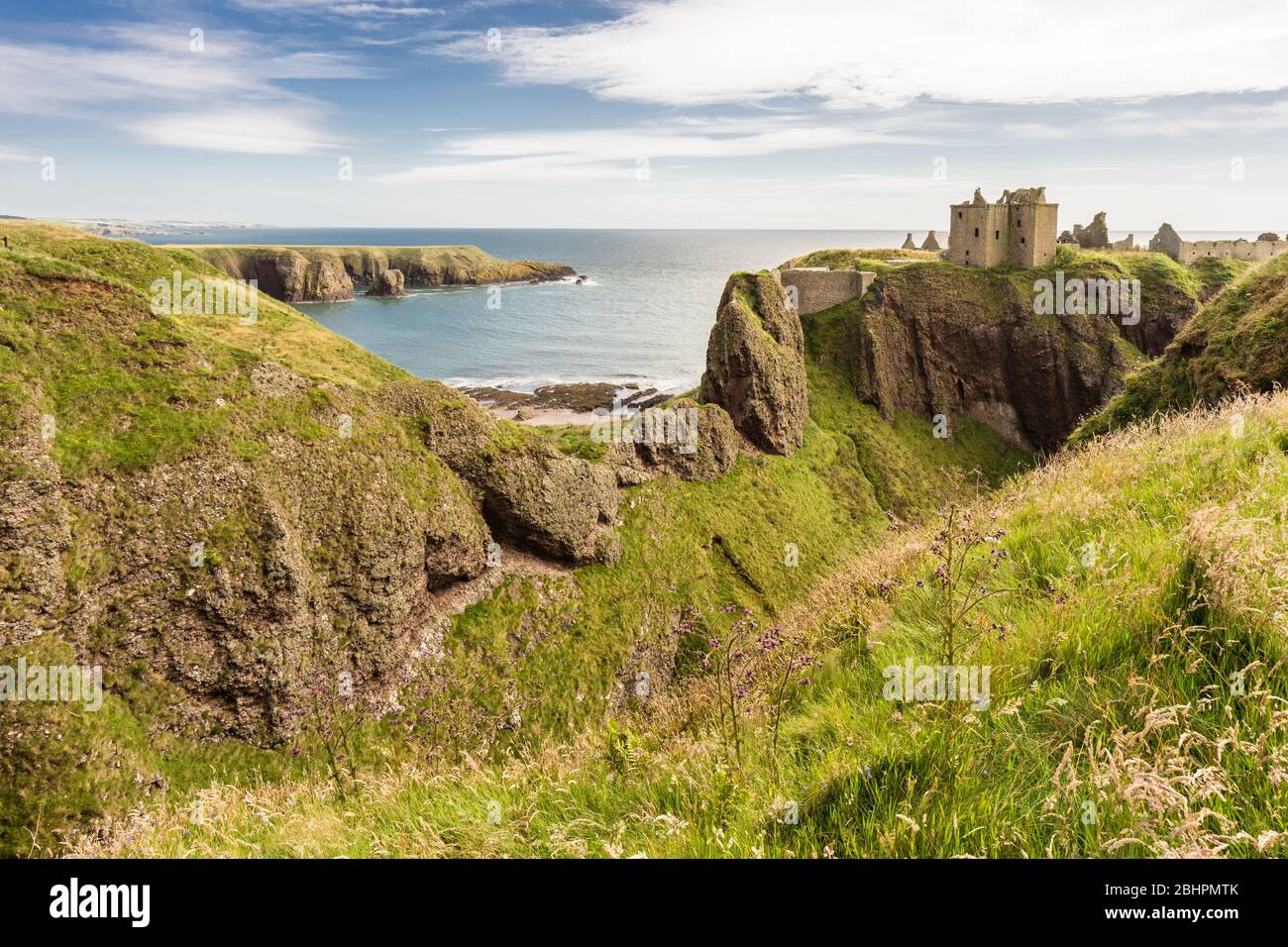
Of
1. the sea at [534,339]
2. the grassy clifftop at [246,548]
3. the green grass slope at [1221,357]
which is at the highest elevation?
the sea at [534,339]

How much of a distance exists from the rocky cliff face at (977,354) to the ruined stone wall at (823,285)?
91.2 inches

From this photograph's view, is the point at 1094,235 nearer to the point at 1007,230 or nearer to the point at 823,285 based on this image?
the point at 1007,230

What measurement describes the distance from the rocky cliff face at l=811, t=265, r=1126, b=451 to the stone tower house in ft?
12.3

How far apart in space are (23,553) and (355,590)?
1025cm

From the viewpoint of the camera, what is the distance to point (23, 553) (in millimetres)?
20672

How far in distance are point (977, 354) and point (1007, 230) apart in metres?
15.4

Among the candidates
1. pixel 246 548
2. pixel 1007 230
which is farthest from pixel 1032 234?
pixel 246 548

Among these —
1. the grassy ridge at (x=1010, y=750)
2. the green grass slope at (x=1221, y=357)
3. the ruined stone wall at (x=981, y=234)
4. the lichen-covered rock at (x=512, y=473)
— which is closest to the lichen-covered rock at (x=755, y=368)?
the lichen-covered rock at (x=512, y=473)

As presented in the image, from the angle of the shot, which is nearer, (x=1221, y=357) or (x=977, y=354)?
(x=1221, y=357)

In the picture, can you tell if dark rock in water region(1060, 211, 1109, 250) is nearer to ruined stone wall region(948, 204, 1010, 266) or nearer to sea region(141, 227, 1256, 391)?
sea region(141, 227, 1256, 391)

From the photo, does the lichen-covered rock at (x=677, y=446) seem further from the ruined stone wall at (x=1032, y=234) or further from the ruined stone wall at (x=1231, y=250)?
the ruined stone wall at (x=1231, y=250)

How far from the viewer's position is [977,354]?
8094 centimetres

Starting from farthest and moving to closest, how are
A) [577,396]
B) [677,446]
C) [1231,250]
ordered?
1. [577,396]
2. [1231,250]
3. [677,446]

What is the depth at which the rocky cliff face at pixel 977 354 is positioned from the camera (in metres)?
76.6
